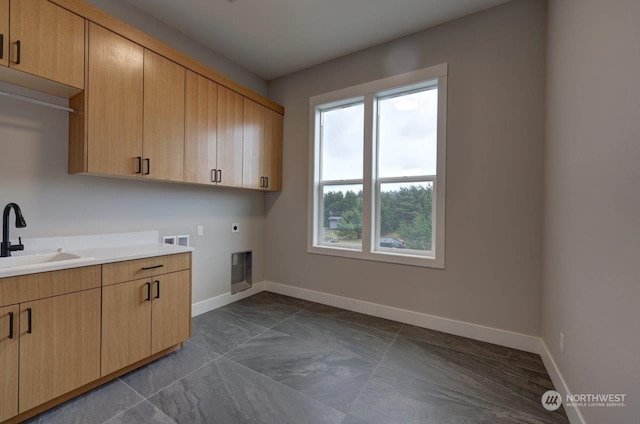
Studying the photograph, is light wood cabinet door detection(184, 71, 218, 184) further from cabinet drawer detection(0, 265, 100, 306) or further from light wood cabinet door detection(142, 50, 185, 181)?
cabinet drawer detection(0, 265, 100, 306)

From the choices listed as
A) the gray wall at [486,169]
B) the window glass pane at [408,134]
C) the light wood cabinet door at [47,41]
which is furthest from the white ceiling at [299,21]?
the light wood cabinet door at [47,41]

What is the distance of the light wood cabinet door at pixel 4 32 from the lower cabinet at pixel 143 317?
1.46 meters

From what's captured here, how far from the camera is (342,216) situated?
339cm

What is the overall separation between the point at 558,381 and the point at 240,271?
3.22 m

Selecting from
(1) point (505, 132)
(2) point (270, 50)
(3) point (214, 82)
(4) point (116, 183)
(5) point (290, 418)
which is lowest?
(5) point (290, 418)

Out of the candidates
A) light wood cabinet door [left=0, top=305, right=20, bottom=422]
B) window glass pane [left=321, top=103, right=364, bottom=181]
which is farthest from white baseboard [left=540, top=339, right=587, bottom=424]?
light wood cabinet door [left=0, top=305, right=20, bottom=422]

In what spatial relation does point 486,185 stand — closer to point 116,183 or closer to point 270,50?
point 270,50

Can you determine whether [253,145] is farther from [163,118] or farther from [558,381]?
[558,381]

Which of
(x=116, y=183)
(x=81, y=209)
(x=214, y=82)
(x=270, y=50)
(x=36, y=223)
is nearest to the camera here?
(x=36, y=223)

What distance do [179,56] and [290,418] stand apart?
299 centimetres

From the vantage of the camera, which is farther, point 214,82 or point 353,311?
point 353,311

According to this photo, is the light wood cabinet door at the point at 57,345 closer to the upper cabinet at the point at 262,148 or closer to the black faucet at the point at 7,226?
the black faucet at the point at 7,226

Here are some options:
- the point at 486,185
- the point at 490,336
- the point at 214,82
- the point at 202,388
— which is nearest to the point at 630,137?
the point at 486,185

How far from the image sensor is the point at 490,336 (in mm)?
2426
